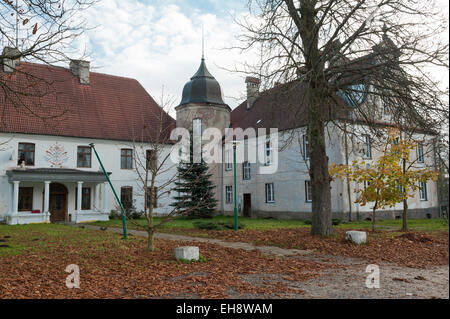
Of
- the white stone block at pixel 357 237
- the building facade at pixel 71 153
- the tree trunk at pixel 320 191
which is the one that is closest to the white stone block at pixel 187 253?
the white stone block at pixel 357 237

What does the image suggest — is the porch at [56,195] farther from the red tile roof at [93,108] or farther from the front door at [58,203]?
the red tile roof at [93,108]

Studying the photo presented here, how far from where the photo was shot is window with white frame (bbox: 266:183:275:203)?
28759 millimetres

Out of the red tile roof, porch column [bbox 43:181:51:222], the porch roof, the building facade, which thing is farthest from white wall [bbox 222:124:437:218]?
porch column [bbox 43:181:51:222]

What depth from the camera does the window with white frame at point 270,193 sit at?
1132 inches

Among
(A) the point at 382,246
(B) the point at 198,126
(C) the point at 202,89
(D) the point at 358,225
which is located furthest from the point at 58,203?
(A) the point at 382,246

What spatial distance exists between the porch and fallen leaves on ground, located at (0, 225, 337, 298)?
13500 millimetres

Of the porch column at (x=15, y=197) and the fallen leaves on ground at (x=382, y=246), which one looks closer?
the fallen leaves on ground at (x=382, y=246)

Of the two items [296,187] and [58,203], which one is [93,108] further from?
[296,187]

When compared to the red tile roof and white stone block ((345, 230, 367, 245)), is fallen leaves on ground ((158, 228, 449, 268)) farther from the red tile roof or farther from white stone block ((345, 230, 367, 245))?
the red tile roof

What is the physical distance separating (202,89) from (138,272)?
25400 mm

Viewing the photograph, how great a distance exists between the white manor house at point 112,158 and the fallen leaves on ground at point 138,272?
44.9 feet

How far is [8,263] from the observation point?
9.17 meters

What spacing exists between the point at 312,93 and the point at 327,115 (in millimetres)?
1916
